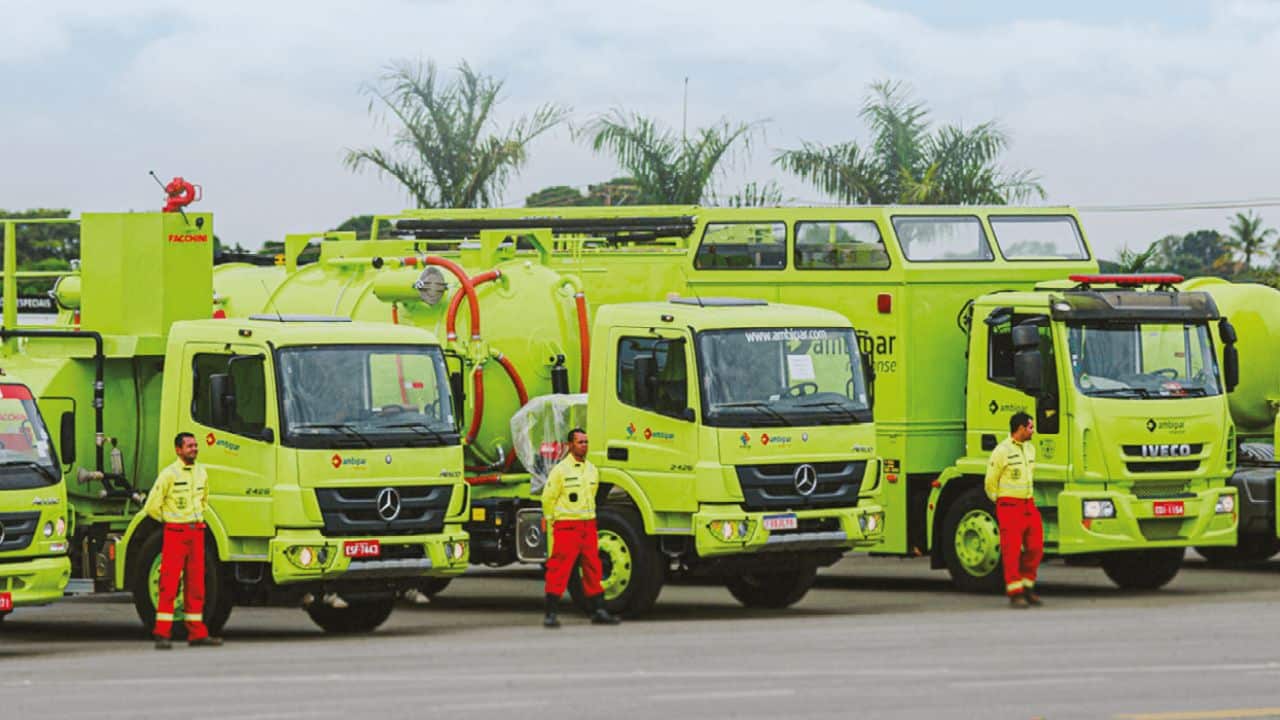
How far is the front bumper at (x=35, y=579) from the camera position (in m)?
18.1

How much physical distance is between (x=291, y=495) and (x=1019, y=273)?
8.83m

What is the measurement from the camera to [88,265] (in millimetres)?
21312

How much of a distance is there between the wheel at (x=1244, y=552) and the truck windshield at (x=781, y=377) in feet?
22.7

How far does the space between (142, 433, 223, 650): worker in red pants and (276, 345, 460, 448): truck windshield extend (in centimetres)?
82

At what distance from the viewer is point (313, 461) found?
18.5 metres

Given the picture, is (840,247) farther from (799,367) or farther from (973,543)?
(973,543)

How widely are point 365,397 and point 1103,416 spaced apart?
7.41 meters

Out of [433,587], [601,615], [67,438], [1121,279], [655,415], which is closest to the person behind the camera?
[67,438]

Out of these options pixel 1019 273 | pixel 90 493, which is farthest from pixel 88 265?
pixel 1019 273

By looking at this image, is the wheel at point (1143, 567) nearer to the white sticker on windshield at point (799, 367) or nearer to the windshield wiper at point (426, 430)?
the white sticker on windshield at point (799, 367)

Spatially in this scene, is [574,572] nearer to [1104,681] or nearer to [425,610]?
[425,610]

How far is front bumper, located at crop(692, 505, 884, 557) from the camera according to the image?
19734 mm

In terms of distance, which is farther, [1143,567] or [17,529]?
[1143,567]

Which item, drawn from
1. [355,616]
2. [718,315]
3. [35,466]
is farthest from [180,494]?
[718,315]
